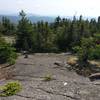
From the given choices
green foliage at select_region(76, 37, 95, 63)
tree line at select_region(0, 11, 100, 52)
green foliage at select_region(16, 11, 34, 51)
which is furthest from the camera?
green foliage at select_region(16, 11, 34, 51)

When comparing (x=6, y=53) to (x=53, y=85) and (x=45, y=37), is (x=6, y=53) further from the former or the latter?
(x=45, y=37)

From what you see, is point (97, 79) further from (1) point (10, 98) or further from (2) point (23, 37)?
(2) point (23, 37)

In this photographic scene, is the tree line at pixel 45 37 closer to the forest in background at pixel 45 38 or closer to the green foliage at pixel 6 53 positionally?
the forest in background at pixel 45 38

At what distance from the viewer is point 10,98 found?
19250 mm

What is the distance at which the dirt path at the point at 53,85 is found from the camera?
19875 mm

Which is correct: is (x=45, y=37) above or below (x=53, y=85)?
above

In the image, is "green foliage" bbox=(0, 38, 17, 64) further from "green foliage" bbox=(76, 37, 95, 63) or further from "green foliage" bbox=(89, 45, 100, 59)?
"green foliage" bbox=(89, 45, 100, 59)

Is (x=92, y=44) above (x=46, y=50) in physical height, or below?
above

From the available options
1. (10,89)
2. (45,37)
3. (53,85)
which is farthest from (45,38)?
(10,89)

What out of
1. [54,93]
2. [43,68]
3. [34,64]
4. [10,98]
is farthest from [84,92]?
[34,64]

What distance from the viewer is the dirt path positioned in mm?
19875

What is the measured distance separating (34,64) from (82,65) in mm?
7082

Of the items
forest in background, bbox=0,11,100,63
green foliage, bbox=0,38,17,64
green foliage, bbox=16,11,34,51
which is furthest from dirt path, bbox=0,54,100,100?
green foliage, bbox=16,11,34,51

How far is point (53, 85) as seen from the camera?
75.7 ft
